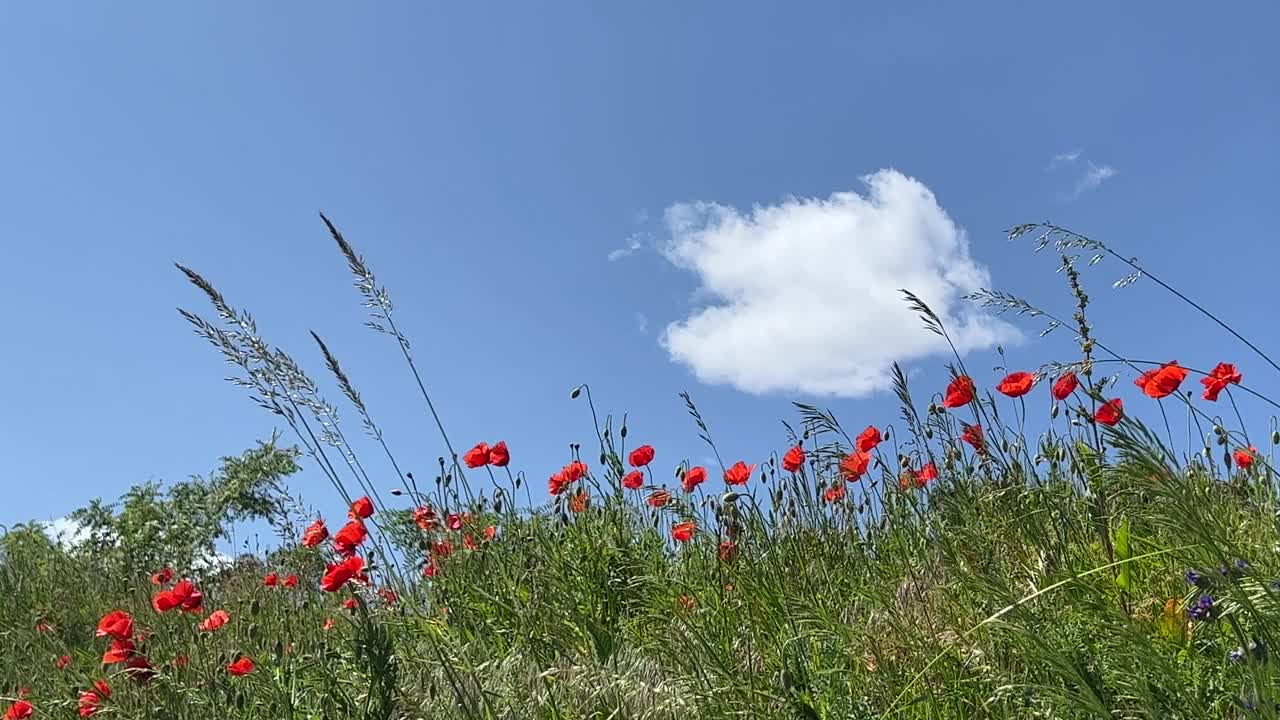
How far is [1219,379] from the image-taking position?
10.8ft

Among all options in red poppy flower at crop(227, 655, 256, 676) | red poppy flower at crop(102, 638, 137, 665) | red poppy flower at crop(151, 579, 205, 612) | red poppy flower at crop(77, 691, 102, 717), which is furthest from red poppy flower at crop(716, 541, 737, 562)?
red poppy flower at crop(77, 691, 102, 717)

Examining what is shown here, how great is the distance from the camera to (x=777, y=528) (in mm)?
3961

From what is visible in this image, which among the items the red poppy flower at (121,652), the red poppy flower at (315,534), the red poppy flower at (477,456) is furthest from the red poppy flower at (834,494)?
the red poppy flower at (121,652)

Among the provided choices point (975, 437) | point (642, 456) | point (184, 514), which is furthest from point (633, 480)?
point (184, 514)

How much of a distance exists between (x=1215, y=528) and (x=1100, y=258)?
122 centimetres

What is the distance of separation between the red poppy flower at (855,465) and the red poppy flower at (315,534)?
2447 millimetres

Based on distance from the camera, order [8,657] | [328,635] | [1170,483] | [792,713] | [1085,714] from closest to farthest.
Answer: [1170,483], [1085,714], [792,713], [328,635], [8,657]

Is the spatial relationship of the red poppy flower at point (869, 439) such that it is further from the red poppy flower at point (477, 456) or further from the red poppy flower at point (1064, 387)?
the red poppy flower at point (477, 456)

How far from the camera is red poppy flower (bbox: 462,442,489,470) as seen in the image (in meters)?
4.88

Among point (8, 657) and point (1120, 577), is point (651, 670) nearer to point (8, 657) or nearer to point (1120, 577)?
point (1120, 577)

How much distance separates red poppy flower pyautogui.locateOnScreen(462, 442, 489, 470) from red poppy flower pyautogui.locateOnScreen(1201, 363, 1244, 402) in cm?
325

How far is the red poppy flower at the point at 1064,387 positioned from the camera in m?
3.31

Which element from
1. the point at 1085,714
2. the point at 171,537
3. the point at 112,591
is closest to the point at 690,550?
the point at 1085,714

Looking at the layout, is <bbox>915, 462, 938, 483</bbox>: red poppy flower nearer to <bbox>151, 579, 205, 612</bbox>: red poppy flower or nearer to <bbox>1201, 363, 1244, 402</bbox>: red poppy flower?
<bbox>1201, 363, 1244, 402</bbox>: red poppy flower
